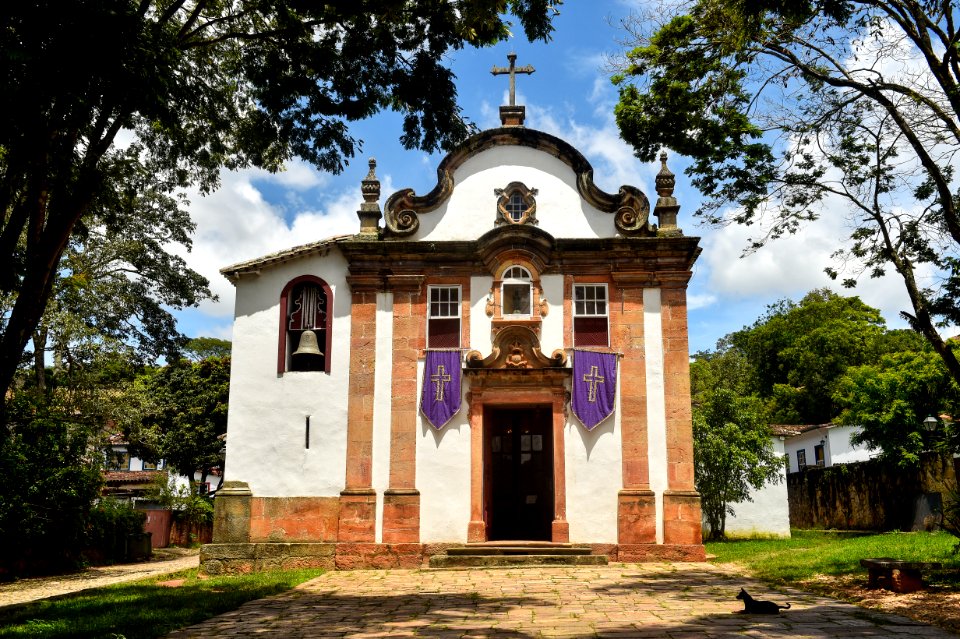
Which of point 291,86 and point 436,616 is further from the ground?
point 291,86

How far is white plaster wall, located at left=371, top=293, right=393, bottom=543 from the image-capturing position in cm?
1580

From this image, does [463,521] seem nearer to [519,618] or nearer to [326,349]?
[326,349]

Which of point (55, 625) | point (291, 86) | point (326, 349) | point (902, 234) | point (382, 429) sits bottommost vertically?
point (55, 625)

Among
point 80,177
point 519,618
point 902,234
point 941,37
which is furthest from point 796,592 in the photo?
point 80,177

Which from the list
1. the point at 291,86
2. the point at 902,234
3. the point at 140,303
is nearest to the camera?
the point at 291,86

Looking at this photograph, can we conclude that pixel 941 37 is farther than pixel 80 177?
Yes

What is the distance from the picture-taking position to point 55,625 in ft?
29.1

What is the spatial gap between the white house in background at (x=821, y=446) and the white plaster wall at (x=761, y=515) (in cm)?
870

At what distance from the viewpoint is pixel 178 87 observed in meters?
8.55

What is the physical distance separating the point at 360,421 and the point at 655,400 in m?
5.98

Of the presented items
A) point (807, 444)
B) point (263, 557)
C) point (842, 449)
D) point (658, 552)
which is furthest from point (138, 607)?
point (807, 444)

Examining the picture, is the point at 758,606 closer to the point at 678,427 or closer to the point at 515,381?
the point at 678,427

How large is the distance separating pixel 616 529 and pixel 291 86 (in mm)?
→ 10152

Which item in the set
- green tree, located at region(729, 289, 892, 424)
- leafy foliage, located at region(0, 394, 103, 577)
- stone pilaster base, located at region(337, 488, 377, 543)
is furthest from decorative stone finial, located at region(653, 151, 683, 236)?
green tree, located at region(729, 289, 892, 424)
